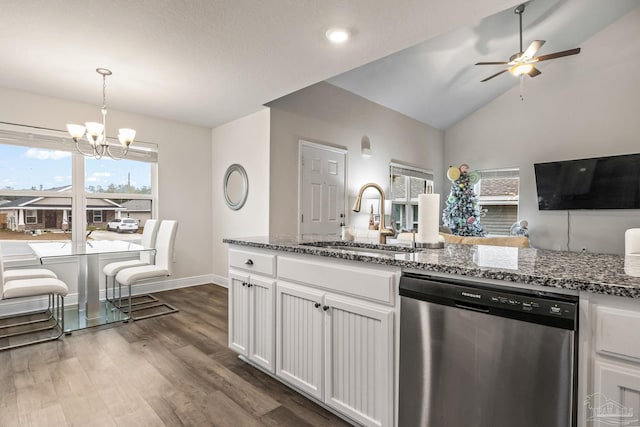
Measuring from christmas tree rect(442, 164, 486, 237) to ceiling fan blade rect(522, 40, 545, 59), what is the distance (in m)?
2.38

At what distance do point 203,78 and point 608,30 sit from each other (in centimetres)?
617

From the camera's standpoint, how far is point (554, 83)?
5.68m

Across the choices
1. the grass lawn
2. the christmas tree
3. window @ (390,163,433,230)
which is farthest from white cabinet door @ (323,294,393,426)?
the christmas tree

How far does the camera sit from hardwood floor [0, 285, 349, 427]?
5.80 ft

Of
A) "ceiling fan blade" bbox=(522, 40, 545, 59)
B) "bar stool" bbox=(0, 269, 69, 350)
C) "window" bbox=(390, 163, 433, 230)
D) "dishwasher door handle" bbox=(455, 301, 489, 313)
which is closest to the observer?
"dishwasher door handle" bbox=(455, 301, 489, 313)

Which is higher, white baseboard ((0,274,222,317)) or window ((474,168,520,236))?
window ((474,168,520,236))

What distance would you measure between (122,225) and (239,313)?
2.98 m

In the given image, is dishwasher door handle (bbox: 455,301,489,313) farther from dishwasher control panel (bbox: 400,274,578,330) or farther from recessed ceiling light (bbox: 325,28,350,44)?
recessed ceiling light (bbox: 325,28,350,44)

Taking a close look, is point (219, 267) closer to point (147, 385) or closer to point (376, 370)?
point (147, 385)

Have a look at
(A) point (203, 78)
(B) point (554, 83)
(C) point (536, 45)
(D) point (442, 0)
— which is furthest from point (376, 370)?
(B) point (554, 83)

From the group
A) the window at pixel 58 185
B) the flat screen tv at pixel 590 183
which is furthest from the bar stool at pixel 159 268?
the flat screen tv at pixel 590 183

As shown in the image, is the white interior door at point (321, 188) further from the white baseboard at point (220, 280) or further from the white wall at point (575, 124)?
the white wall at point (575, 124)

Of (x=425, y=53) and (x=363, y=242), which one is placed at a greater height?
(x=425, y=53)

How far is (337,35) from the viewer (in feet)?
7.99
